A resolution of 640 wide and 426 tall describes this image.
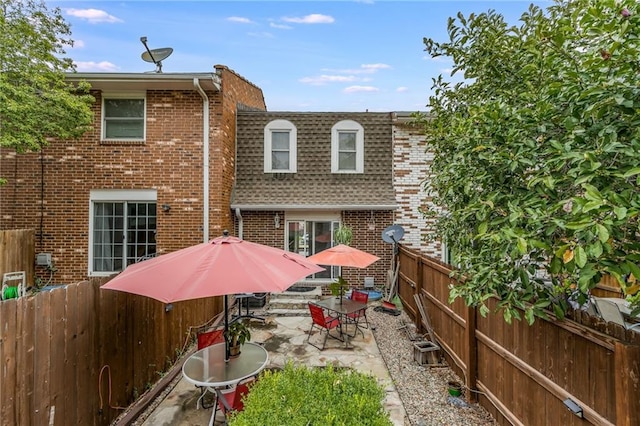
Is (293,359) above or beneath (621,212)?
beneath

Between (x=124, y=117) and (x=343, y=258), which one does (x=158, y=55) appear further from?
(x=343, y=258)

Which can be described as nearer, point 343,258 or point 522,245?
point 522,245

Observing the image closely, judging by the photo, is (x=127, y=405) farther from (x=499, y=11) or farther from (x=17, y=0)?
(x=17, y=0)

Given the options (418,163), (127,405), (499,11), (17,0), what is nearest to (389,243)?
(418,163)

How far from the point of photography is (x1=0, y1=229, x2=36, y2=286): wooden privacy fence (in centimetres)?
766

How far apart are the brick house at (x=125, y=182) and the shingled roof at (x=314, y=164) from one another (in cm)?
160

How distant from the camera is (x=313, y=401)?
7.90ft

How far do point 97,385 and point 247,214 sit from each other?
21.5 ft

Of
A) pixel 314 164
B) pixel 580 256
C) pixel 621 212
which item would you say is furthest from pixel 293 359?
pixel 314 164

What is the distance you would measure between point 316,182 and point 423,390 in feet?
23.2

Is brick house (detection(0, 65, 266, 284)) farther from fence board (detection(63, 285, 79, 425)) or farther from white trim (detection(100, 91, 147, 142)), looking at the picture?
fence board (detection(63, 285, 79, 425))

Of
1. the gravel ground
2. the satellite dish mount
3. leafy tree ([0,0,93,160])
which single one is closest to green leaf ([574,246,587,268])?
the gravel ground

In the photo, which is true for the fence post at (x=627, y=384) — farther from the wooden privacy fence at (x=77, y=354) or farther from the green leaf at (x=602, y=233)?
the wooden privacy fence at (x=77, y=354)

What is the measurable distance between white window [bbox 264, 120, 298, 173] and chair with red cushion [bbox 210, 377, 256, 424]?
7.59 meters
